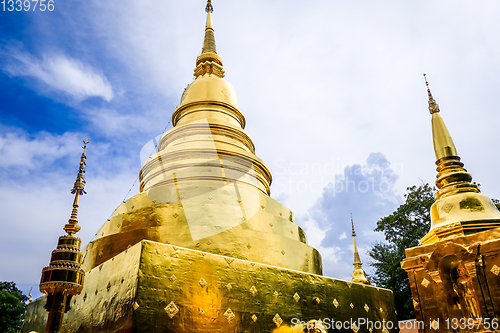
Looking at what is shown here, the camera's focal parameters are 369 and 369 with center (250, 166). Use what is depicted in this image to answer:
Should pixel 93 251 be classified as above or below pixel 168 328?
above

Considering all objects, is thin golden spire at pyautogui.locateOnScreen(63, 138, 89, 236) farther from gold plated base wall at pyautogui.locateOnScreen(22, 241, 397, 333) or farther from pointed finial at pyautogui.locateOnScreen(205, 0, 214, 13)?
pointed finial at pyautogui.locateOnScreen(205, 0, 214, 13)

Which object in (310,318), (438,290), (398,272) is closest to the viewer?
(310,318)

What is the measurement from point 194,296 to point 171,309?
14.3 inches

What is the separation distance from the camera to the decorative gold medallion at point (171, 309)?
14.8 feet

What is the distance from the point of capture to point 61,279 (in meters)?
4.29

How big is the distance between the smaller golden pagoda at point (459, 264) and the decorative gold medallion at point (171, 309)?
13.9 feet

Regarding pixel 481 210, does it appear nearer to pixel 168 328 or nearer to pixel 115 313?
pixel 168 328

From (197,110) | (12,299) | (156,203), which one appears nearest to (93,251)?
(156,203)

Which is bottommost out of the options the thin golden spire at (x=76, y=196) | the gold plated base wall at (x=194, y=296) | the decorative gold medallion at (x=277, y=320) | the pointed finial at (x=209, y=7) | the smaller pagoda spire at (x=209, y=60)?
the decorative gold medallion at (x=277, y=320)

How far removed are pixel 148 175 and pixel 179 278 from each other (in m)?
4.13

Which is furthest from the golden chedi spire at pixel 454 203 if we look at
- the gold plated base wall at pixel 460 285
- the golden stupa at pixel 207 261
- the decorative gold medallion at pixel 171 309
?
the decorative gold medallion at pixel 171 309

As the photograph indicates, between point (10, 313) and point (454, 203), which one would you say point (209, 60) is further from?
point (10, 313)

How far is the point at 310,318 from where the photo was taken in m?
5.61

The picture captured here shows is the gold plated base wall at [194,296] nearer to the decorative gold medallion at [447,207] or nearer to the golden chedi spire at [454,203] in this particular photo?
the golden chedi spire at [454,203]
